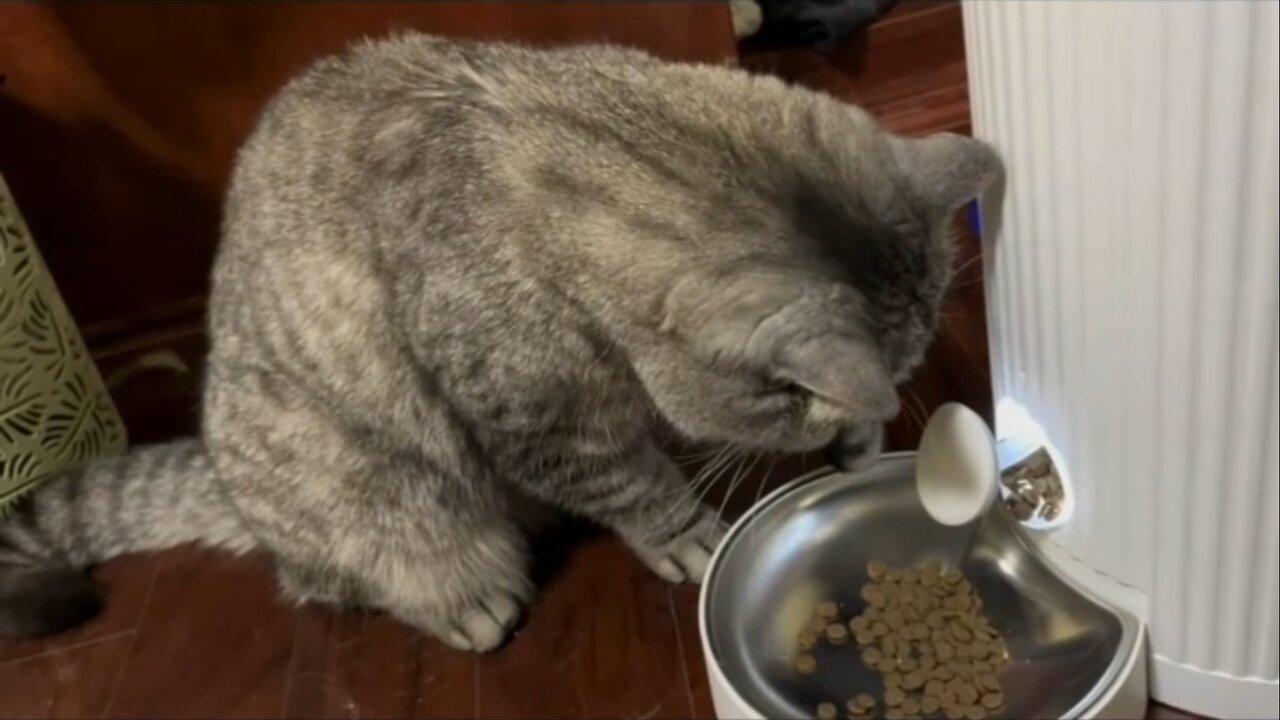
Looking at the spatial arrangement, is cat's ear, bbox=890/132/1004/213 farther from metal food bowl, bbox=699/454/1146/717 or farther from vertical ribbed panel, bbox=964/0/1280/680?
metal food bowl, bbox=699/454/1146/717

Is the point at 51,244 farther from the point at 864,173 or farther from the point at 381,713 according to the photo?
the point at 864,173

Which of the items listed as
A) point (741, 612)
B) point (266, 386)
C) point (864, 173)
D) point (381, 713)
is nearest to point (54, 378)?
point (266, 386)

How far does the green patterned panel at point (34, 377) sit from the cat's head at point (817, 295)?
86 centimetres

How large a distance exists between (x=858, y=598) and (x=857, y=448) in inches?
6.8

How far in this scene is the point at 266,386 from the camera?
146cm

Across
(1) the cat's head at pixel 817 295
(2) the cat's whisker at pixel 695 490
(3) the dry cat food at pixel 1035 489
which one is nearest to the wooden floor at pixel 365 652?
(2) the cat's whisker at pixel 695 490

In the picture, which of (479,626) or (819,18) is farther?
(819,18)

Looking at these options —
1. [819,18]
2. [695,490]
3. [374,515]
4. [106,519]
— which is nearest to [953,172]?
[695,490]

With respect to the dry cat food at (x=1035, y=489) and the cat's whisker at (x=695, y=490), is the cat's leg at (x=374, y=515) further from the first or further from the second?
the dry cat food at (x=1035, y=489)

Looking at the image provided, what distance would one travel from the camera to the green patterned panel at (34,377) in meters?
1.60

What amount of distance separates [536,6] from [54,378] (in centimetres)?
78

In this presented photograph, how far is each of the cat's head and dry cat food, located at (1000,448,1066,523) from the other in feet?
0.64

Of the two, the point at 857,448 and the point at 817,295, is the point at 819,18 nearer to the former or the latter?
the point at 857,448

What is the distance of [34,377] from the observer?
1.65 metres
